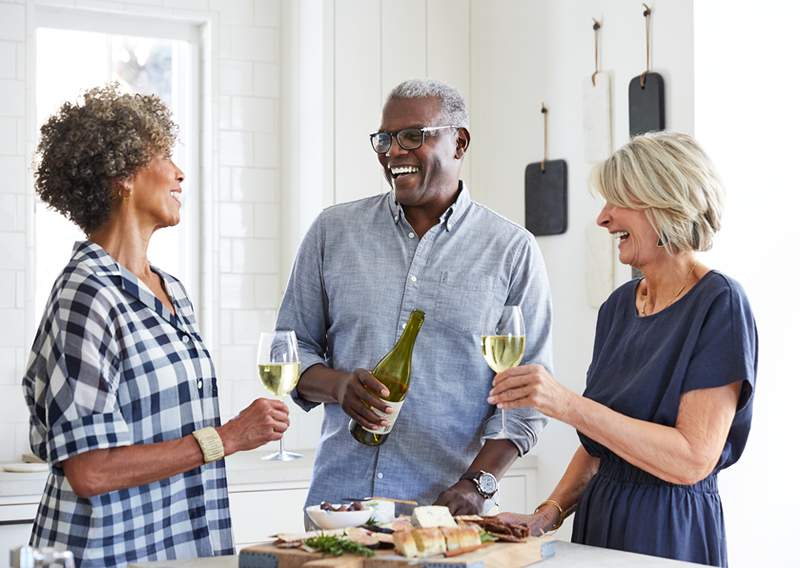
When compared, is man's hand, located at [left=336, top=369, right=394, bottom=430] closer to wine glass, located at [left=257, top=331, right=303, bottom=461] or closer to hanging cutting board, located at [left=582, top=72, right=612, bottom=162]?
wine glass, located at [left=257, top=331, right=303, bottom=461]

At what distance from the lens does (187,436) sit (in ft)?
6.73

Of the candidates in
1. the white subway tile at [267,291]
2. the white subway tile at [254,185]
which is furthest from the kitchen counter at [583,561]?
the white subway tile at [254,185]

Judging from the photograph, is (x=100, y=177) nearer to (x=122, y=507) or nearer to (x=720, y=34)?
(x=122, y=507)

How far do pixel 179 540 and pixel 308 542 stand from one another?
0.40 meters

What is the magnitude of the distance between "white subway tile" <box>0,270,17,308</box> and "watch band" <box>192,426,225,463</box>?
2.13 meters

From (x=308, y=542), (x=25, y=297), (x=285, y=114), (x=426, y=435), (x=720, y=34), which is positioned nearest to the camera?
(x=308, y=542)

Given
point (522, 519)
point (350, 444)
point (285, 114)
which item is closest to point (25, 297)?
point (285, 114)

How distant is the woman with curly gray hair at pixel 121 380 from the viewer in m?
1.95

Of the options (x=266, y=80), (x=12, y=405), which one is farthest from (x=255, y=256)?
(x=12, y=405)

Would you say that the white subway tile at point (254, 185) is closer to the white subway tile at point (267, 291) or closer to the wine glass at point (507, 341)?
the white subway tile at point (267, 291)

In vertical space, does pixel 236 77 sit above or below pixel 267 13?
below

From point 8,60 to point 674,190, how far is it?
2697 mm

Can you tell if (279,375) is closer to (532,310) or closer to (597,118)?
(532,310)

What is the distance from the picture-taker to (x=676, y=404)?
6.83 feet
